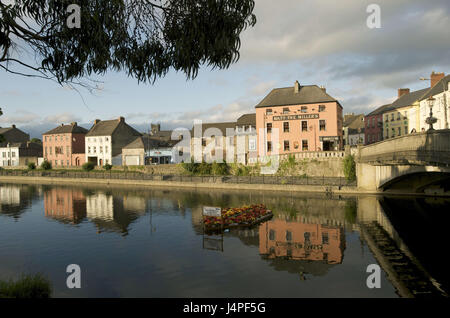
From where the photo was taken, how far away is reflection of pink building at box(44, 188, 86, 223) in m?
31.5

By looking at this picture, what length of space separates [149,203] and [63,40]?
1183 inches

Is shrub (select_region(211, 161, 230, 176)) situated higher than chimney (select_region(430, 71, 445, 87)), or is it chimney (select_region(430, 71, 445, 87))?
chimney (select_region(430, 71, 445, 87))

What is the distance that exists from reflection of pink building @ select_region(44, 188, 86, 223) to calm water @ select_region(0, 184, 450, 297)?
325mm

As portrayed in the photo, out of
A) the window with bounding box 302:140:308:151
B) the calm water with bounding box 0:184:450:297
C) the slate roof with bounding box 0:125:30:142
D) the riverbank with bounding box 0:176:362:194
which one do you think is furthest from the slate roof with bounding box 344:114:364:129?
the slate roof with bounding box 0:125:30:142

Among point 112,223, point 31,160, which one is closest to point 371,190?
point 112,223

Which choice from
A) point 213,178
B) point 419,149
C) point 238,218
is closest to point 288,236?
point 238,218

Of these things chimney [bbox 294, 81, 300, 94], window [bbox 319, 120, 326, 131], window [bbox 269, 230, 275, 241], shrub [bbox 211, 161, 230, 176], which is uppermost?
chimney [bbox 294, 81, 300, 94]

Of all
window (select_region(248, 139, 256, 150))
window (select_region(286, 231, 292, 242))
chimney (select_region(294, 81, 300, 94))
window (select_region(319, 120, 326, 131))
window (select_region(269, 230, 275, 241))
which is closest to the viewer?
window (select_region(286, 231, 292, 242))

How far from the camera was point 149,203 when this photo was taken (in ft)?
128

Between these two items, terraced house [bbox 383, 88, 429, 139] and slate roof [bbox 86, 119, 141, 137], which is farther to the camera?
slate roof [bbox 86, 119, 141, 137]

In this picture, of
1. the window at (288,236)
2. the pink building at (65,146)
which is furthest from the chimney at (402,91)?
the pink building at (65,146)

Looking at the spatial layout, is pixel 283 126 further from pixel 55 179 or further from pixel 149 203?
pixel 55 179

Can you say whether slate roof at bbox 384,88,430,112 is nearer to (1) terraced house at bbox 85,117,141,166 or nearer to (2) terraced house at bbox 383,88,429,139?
(2) terraced house at bbox 383,88,429,139

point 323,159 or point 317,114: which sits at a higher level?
point 317,114
